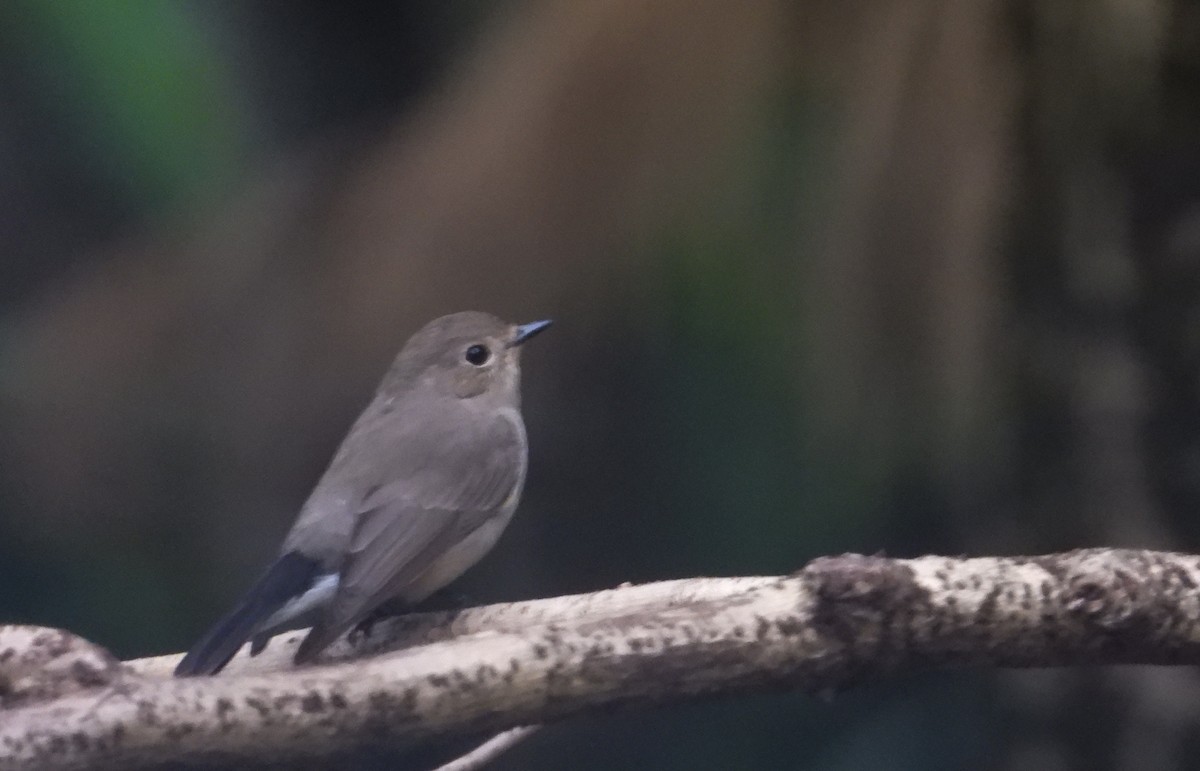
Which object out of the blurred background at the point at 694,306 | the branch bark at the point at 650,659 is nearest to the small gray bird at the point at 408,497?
the blurred background at the point at 694,306

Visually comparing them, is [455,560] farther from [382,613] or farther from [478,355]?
[478,355]

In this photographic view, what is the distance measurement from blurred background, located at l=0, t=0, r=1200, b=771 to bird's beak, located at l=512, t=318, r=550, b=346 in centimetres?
10

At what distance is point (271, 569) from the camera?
5.94 feet

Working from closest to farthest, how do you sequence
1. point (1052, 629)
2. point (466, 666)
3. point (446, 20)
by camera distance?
point (466, 666) → point (1052, 629) → point (446, 20)

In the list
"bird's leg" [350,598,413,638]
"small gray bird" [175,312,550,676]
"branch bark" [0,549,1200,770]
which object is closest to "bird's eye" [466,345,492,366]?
"small gray bird" [175,312,550,676]

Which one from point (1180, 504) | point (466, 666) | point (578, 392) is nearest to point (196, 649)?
point (466, 666)

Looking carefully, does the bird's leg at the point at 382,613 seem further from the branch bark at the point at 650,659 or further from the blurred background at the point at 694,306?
the branch bark at the point at 650,659

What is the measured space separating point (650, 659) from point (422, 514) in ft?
2.30

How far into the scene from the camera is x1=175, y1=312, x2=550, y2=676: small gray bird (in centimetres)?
168

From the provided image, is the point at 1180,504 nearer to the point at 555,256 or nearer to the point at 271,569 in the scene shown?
the point at 555,256

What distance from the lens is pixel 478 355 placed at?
7.45 ft

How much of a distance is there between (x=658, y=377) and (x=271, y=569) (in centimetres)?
84

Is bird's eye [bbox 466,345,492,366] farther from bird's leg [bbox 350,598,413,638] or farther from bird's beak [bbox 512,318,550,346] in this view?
bird's leg [bbox 350,598,413,638]

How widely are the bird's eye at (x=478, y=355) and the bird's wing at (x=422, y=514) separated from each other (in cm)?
13
